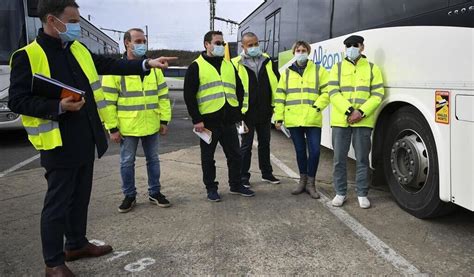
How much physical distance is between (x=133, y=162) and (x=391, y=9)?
3062mm

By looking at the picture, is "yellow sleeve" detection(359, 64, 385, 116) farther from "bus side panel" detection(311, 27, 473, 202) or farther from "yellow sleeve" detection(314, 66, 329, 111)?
"yellow sleeve" detection(314, 66, 329, 111)

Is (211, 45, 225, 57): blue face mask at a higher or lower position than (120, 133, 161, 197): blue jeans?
higher

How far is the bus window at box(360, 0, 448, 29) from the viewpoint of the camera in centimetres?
388

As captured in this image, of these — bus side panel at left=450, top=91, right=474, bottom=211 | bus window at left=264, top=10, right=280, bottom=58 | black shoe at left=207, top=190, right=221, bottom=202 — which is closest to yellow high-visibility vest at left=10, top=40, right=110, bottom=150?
black shoe at left=207, top=190, right=221, bottom=202

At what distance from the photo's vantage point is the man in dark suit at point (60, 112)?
2760 mm

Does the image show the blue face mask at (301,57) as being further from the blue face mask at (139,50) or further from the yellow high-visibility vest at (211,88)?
the blue face mask at (139,50)

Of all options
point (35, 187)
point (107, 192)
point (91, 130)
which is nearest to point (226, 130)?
point (107, 192)

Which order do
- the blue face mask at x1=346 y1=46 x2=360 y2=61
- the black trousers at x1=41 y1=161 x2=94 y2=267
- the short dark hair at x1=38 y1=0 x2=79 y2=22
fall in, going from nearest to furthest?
1. the short dark hair at x1=38 y1=0 x2=79 y2=22
2. the black trousers at x1=41 y1=161 x2=94 y2=267
3. the blue face mask at x1=346 y1=46 x2=360 y2=61

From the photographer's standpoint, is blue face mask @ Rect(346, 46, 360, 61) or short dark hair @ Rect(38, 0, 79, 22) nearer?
short dark hair @ Rect(38, 0, 79, 22)

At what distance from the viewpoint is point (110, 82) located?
4312mm

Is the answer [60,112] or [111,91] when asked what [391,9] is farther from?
[60,112]

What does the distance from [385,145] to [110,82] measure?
288 centimetres

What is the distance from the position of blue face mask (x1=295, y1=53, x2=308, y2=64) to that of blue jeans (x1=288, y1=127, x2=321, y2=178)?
2.46 feet

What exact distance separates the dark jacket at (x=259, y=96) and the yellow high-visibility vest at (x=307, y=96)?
0.45m
